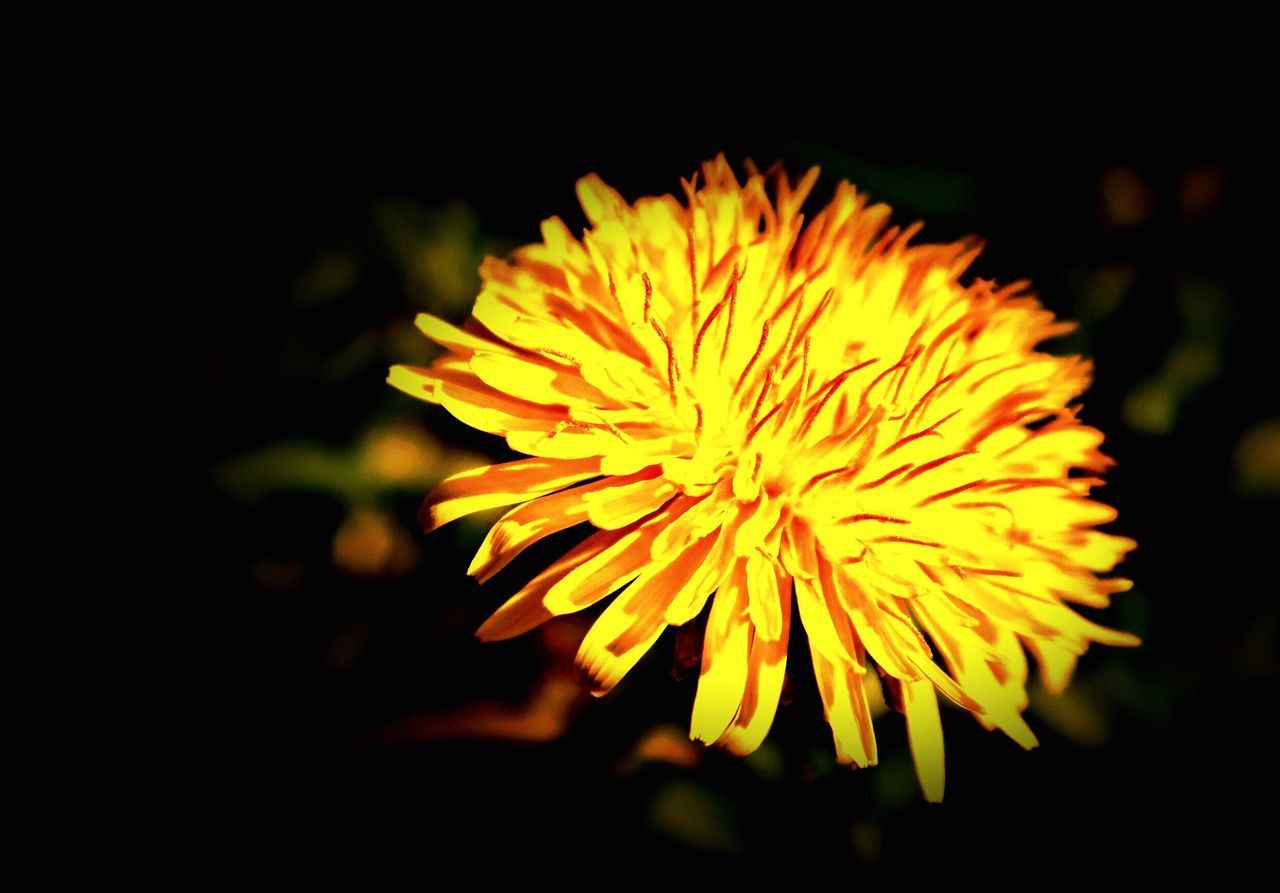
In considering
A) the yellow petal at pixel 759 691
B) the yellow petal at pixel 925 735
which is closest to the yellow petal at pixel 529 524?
the yellow petal at pixel 759 691

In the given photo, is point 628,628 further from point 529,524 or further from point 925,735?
point 925,735

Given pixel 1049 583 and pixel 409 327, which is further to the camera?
pixel 409 327

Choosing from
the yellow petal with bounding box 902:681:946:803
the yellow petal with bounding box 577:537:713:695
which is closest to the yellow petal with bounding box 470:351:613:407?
the yellow petal with bounding box 577:537:713:695

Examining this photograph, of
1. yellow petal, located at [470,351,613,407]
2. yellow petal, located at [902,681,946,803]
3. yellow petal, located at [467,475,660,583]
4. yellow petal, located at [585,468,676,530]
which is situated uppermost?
yellow petal, located at [470,351,613,407]

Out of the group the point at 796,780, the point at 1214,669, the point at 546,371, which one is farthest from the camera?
the point at 1214,669

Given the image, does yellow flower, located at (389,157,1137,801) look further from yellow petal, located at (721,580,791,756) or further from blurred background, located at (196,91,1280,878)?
blurred background, located at (196,91,1280,878)

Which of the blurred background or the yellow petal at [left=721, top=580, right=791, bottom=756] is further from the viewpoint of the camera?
the blurred background

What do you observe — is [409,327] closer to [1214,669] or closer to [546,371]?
[546,371]

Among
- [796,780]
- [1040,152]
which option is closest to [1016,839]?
[796,780]
